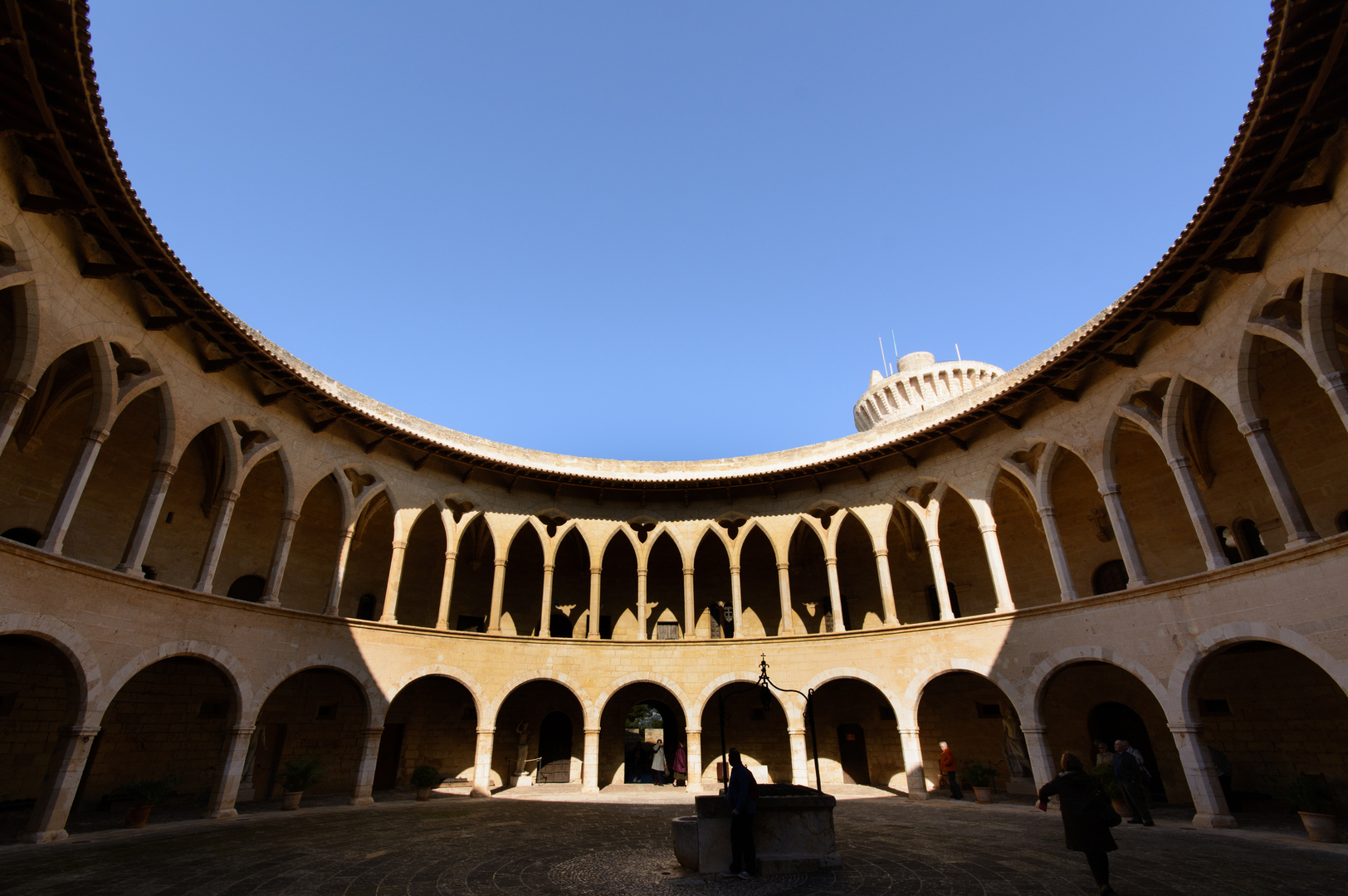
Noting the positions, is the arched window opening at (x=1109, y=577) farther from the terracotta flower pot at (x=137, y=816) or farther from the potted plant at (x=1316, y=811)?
the terracotta flower pot at (x=137, y=816)

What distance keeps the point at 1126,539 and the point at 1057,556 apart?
171 cm

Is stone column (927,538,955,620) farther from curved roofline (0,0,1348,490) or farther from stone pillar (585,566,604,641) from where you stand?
stone pillar (585,566,604,641)

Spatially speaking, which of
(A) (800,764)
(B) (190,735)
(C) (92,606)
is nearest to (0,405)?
(C) (92,606)

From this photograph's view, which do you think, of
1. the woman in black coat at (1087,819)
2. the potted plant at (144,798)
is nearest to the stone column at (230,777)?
the potted plant at (144,798)

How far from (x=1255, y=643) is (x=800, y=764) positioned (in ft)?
33.4

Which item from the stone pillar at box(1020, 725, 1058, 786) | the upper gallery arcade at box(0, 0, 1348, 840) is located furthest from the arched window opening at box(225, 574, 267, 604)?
the stone pillar at box(1020, 725, 1058, 786)

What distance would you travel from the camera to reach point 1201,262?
11.0 m

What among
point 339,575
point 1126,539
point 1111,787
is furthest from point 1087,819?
point 339,575

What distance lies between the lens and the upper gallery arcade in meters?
9.91

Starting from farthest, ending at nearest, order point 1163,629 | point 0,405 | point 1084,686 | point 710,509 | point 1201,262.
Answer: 1. point 710,509
2. point 1084,686
3. point 1163,629
4. point 1201,262
5. point 0,405

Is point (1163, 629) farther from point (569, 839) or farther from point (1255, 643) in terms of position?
point (569, 839)

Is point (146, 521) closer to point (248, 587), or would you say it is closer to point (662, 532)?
point (248, 587)

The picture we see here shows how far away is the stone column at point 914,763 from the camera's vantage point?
639 inches

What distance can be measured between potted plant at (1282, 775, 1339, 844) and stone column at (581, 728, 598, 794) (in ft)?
46.7
